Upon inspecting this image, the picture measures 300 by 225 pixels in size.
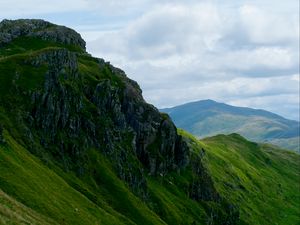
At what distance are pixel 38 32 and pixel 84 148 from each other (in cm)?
7068

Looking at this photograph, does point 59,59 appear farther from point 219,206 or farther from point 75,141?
point 219,206

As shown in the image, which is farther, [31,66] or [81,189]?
[31,66]

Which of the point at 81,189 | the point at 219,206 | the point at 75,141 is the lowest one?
the point at 219,206

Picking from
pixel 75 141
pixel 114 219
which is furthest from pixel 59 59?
pixel 114 219

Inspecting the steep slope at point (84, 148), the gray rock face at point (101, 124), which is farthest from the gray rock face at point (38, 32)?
the gray rock face at point (101, 124)

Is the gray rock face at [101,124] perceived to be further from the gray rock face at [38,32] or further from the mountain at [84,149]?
the gray rock face at [38,32]

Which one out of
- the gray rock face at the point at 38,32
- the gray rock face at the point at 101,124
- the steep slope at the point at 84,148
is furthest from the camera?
the gray rock face at the point at 38,32

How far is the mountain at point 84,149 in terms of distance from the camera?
9625 centimetres

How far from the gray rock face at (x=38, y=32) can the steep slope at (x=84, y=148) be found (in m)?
0.49

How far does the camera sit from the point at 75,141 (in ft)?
408

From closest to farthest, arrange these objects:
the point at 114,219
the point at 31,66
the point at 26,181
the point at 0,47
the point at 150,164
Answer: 1. the point at 26,181
2. the point at 114,219
3. the point at 31,66
4. the point at 150,164
5. the point at 0,47

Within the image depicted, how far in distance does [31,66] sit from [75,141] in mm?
25396

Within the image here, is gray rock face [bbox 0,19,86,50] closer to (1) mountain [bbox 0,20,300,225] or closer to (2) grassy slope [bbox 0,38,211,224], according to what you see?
(1) mountain [bbox 0,20,300,225]

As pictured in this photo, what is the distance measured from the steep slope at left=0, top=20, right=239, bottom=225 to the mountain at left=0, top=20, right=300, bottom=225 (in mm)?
297
